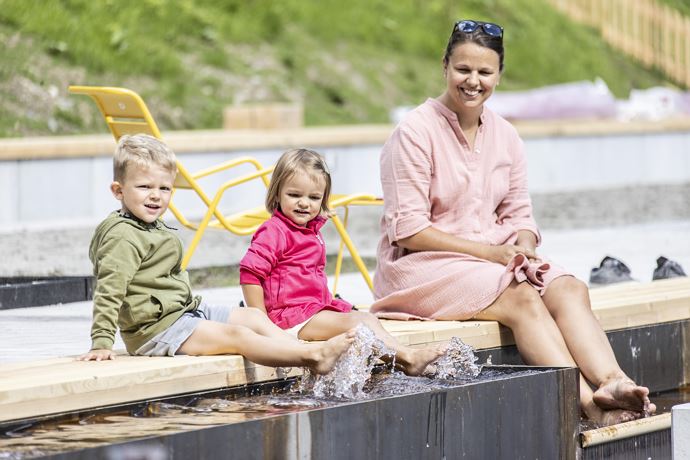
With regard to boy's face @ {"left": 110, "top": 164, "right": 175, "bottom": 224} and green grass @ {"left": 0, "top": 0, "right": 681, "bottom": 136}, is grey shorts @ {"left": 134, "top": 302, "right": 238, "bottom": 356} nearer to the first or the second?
boy's face @ {"left": 110, "top": 164, "right": 175, "bottom": 224}

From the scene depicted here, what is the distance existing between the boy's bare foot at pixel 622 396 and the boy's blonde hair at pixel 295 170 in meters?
1.21

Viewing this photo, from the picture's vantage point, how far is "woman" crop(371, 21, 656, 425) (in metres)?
5.38

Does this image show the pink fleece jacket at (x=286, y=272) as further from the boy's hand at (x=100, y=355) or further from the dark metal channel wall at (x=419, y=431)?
the dark metal channel wall at (x=419, y=431)

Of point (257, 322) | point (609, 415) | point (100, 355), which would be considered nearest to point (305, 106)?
Result: point (609, 415)

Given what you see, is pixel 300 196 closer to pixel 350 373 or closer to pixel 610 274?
pixel 350 373

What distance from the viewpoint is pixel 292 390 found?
15.5ft

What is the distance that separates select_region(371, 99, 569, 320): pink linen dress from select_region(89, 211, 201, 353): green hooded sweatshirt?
1120 mm

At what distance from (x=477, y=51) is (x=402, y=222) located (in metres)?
0.72

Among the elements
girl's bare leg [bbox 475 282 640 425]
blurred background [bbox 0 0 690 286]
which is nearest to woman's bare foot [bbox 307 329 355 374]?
girl's bare leg [bbox 475 282 640 425]

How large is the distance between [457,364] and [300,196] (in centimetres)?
88

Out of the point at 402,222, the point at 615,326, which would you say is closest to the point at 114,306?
the point at 402,222

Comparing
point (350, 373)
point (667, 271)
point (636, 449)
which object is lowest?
point (636, 449)

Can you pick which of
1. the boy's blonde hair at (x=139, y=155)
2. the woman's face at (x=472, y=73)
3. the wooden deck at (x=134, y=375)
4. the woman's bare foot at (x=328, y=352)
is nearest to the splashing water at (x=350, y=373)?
the woman's bare foot at (x=328, y=352)

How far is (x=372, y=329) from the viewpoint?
4949 mm
